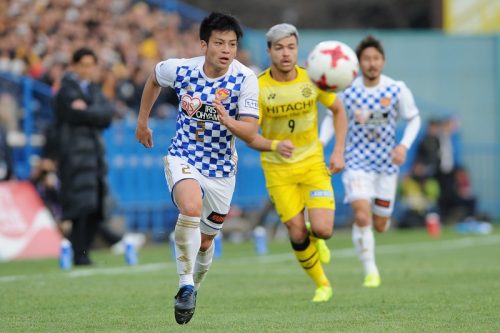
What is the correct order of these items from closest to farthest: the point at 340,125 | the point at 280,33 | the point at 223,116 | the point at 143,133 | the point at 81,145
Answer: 1. the point at 223,116
2. the point at 143,133
3. the point at 280,33
4. the point at 340,125
5. the point at 81,145

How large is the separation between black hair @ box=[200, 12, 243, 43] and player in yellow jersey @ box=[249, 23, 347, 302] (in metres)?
1.32

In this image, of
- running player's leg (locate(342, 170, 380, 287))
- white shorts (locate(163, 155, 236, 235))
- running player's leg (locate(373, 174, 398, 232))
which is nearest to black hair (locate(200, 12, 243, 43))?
white shorts (locate(163, 155, 236, 235))

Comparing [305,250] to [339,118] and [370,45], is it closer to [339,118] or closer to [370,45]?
[339,118]

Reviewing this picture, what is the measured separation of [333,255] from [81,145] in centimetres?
415

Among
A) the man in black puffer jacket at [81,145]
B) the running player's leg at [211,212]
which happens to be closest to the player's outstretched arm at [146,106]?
the running player's leg at [211,212]

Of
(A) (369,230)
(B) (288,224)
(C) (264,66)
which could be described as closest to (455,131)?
(C) (264,66)

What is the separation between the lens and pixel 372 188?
1241 cm

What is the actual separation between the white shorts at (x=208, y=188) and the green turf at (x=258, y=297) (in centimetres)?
73

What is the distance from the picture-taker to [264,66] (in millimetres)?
24156

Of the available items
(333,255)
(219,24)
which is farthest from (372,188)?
(333,255)

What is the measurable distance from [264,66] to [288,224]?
1381 centimetres

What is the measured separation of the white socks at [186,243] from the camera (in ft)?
27.9

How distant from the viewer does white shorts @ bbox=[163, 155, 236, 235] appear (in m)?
8.79

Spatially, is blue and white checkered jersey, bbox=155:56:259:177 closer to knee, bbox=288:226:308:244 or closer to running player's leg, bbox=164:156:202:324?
running player's leg, bbox=164:156:202:324
